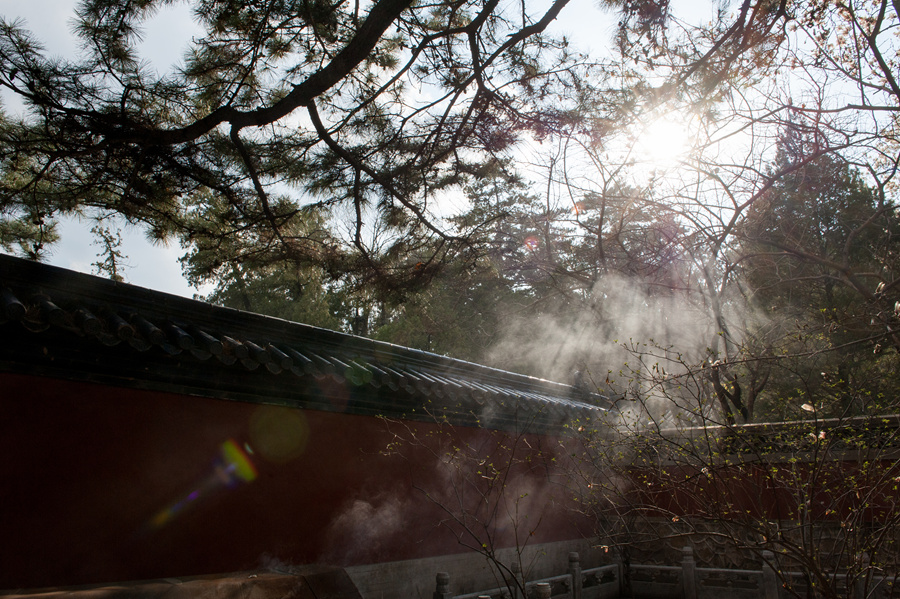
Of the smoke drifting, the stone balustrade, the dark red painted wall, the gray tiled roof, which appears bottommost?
the stone balustrade

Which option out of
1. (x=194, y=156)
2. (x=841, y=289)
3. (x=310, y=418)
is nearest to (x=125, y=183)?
(x=194, y=156)

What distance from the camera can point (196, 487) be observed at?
426 centimetres

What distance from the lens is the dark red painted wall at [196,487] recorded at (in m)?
3.53

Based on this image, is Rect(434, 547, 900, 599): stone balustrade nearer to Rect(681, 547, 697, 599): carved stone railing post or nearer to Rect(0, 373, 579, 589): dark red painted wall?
Rect(681, 547, 697, 599): carved stone railing post

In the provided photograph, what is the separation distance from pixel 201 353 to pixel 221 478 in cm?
110

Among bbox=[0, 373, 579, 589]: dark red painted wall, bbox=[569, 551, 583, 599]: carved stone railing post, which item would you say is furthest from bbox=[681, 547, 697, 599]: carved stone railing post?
bbox=[0, 373, 579, 589]: dark red painted wall

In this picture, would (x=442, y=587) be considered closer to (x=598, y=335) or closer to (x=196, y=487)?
(x=196, y=487)

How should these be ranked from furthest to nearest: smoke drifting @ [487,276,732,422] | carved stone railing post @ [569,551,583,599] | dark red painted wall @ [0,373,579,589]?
1. smoke drifting @ [487,276,732,422]
2. carved stone railing post @ [569,551,583,599]
3. dark red painted wall @ [0,373,579,589]

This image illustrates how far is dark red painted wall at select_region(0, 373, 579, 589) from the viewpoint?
11.6ft

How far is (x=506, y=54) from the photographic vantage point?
4.58 metres

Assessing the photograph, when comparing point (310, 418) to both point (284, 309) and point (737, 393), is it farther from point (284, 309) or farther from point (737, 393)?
point (284, 309)

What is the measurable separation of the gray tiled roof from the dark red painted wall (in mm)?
137

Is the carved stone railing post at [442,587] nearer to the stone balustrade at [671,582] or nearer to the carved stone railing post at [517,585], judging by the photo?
the carved stone railing post at [517,585]

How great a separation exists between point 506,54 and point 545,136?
31.8 inches
